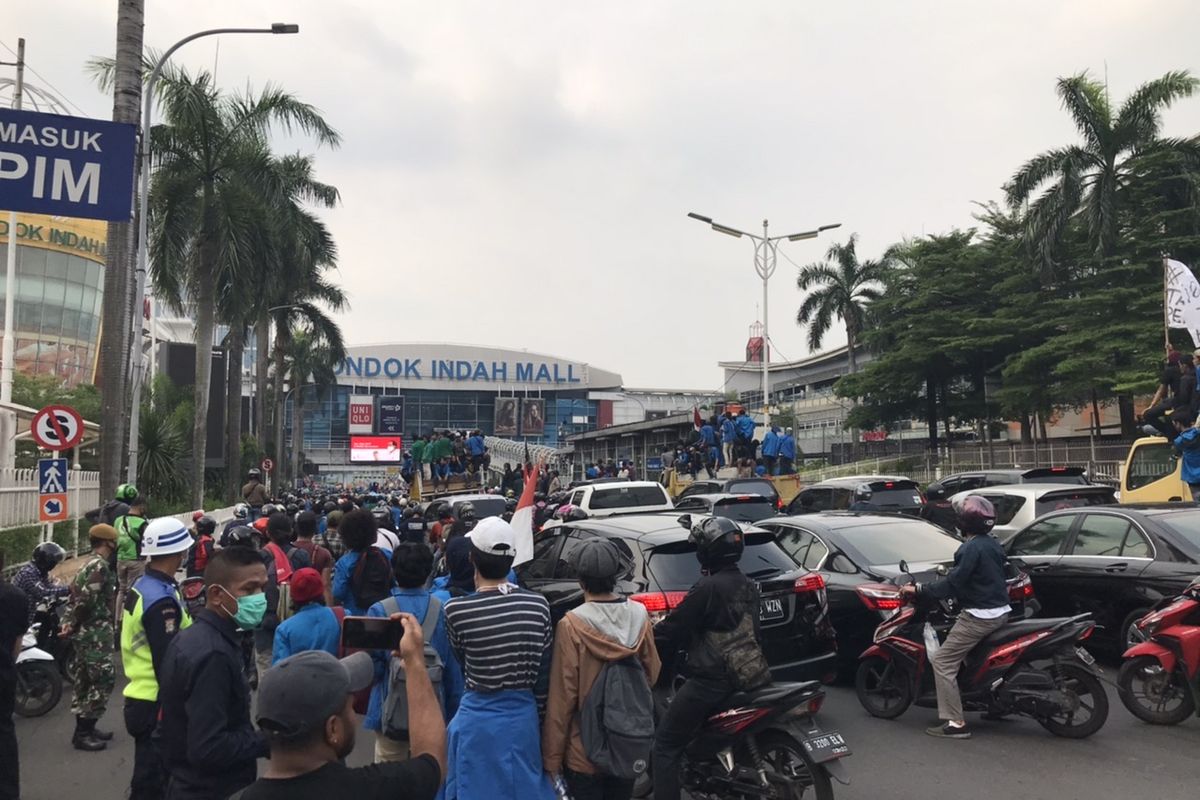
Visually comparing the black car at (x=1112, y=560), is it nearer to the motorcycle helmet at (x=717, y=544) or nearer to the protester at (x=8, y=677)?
the motorcycle helmet at (x=717, y=544)

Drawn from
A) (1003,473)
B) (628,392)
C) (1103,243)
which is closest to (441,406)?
(628,392)

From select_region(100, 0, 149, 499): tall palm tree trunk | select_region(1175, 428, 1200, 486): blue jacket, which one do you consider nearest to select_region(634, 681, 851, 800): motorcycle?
select_region(1175, 428, 1200, 486): blue jacket

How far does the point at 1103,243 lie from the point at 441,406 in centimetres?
7411

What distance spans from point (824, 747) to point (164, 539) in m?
3.40

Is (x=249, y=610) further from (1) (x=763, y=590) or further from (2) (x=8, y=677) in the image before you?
(1) (x=763, y=590)

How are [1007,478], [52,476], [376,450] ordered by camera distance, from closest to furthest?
[52,476] < [1007,478] < [376,450]

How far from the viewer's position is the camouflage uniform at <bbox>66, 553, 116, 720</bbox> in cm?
725

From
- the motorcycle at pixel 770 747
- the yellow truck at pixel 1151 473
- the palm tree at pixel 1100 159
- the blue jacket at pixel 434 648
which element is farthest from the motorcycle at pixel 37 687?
the palm tree at pixel 1100 159

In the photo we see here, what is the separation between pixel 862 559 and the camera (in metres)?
8.20

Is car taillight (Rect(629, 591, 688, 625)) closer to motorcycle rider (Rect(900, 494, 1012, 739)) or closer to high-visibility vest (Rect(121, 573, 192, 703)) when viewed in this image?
motorcycle rider (Rect(900, 494, 1012, 739))

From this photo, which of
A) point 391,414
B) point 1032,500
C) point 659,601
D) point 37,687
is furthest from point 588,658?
point 391,414

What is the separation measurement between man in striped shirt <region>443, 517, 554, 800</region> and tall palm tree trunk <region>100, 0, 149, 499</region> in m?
12.3

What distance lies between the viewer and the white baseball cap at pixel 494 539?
396 centimetres

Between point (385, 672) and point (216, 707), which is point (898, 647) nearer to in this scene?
point (385, 672)
